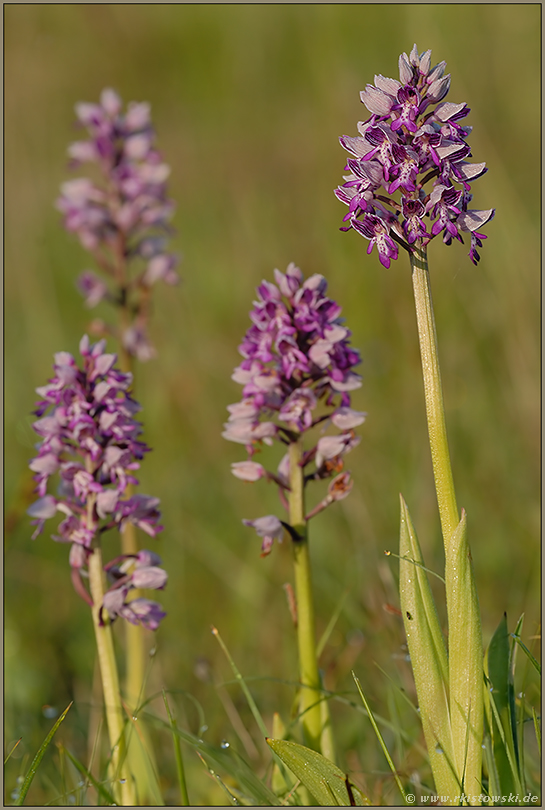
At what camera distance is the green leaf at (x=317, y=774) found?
2.05m

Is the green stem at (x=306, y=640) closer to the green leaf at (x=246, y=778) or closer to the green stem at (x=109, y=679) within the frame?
the green leaf at (x=246, y=778)

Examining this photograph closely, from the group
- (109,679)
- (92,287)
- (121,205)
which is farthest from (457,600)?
(121,205)

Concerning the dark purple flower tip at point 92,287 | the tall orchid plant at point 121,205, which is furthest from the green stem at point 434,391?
the dark purple flower tip at point 92,287

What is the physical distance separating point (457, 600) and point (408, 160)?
1.21 metres

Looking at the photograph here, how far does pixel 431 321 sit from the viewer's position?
6.78 ft

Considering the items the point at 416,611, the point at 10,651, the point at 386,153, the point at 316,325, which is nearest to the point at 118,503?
the point at 316,325

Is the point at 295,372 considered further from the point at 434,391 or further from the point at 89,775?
the point at 89,775

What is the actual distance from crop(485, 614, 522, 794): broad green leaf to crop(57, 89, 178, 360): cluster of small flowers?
2.65 meters

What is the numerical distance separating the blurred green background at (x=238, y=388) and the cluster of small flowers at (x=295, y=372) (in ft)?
2.54

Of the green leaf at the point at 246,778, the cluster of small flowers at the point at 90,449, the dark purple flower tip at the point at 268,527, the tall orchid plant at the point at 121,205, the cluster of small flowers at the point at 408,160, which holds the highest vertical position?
the tall orchid plant at the point at 121,205

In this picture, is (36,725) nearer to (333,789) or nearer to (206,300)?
(333,789)

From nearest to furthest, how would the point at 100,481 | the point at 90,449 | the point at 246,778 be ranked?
the point at 246,778 < the point at 90,449 < the point at 100,481

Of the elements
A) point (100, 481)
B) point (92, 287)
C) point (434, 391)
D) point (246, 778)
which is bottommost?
point (246, 778)

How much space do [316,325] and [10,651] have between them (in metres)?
2.52
